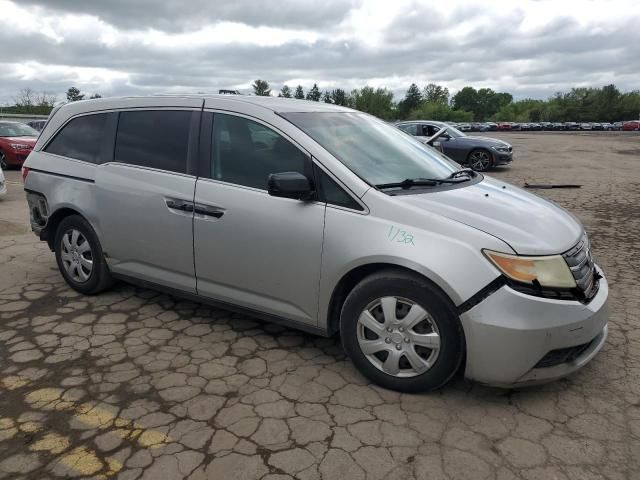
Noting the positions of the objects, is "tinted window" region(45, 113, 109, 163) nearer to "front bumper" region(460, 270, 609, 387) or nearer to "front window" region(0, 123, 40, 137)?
"front bumper" region(460, 270, 609, 387)

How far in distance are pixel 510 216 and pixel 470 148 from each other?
12.8 metres

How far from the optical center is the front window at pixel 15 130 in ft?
47.1

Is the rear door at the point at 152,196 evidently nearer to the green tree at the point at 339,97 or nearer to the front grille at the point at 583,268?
the front grille at the point at 583,268

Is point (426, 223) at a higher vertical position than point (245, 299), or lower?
higher

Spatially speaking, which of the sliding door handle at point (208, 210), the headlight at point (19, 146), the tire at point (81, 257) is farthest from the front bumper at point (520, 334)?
the headlight at point (19, 146)

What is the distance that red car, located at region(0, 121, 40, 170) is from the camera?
13.9 metres

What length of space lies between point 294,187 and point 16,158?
13812 mm

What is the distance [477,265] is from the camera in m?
2.65

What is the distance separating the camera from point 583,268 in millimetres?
2912

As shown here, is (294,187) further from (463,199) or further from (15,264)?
(15,264)

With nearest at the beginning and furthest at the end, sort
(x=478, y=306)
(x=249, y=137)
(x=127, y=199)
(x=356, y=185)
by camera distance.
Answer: (x=478, y=306) → (x=356, y=185) → (x=249, y=137) → (x=127, y=199)

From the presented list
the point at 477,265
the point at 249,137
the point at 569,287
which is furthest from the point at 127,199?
the point at 569,287

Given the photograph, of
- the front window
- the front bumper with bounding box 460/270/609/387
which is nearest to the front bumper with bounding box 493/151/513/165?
the front bumper with bounding box 460/270/609/387

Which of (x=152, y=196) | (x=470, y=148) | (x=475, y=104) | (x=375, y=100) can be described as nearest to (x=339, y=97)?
(x=375, y=100)
